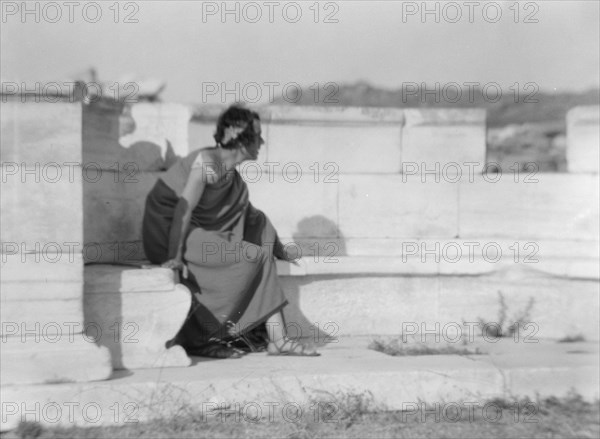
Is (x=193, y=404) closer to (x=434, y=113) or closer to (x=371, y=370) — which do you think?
(x=371, y=370)

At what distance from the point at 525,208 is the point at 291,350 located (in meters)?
2.39

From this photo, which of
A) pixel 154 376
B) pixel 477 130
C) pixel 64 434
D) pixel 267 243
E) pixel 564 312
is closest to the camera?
pixel 64 434

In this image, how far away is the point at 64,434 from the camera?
4285 millimetres

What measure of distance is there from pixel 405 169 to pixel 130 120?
214 centimetres

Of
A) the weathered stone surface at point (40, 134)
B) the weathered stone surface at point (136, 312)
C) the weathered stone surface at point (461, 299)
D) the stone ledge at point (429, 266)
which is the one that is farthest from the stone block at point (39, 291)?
the weathered stone surface at point (461, 299)

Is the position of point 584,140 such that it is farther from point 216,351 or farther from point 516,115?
point 516,115

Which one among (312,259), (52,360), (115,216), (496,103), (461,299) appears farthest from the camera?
(496,103)

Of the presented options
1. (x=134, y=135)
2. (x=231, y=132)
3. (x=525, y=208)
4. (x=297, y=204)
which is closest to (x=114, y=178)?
(x=134, y=135)

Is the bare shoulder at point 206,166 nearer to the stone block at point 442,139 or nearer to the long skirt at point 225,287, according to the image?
the long skirt at point 225,287

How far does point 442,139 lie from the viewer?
21.9ft

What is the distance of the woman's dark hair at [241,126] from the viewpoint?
5.58 metres

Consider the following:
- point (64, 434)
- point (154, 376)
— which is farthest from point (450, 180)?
point (64, 434)

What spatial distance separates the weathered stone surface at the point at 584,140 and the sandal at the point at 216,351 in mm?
3082

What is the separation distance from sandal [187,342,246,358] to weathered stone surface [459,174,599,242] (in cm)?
220
